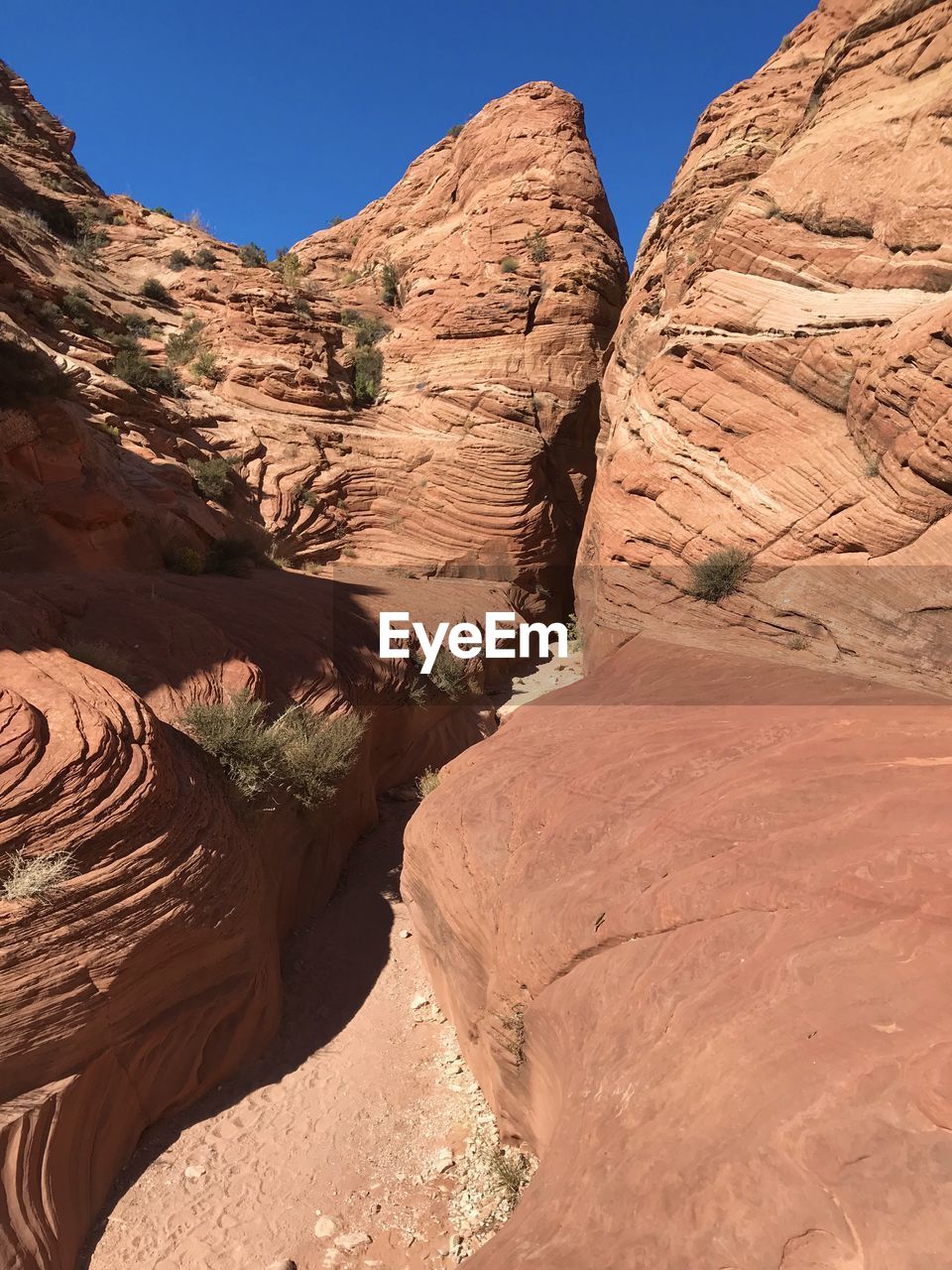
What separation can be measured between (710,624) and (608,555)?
2572 millimetres

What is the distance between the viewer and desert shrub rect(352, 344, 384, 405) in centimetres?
2114

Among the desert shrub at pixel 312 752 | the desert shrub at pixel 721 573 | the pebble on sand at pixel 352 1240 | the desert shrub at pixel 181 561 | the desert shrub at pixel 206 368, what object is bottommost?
the pebble on sand at pixel 352 1240

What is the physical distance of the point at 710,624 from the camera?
8.02m

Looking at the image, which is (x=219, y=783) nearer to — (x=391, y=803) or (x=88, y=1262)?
(x=88, y=1262)

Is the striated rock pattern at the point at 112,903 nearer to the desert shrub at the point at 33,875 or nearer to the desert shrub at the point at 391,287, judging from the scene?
the desert shrub at the point at 33,875

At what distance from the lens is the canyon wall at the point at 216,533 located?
188 inches

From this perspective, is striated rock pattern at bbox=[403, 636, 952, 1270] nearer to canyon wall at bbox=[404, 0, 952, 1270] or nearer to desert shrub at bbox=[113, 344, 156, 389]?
canyon wall at bbox=[404, 0, 952, 1270]

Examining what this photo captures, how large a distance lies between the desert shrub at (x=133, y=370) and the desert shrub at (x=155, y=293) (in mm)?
4977

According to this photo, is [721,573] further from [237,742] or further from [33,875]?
[33,875]

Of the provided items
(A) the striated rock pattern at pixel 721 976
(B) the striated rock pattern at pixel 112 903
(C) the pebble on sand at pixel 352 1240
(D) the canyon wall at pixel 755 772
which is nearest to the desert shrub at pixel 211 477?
(B) the striated rock pattern at pixel 112 903

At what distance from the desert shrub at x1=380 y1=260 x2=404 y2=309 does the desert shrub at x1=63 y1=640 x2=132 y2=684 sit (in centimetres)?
2147

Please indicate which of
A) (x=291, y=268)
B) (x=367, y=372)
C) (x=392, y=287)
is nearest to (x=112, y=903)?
(x=367, y=372)

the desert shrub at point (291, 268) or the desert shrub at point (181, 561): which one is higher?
the desert shrub at point (291, 268)

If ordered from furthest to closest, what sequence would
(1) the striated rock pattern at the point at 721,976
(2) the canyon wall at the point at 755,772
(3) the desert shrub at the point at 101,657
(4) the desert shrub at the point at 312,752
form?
(4) the desert shrub at the point at 312,752 < (3) the desert shrub at the point at 101,657 < (2) the canyon wall at the point at 755,772 < (1) the striated rock pattern at the point at 721,976
